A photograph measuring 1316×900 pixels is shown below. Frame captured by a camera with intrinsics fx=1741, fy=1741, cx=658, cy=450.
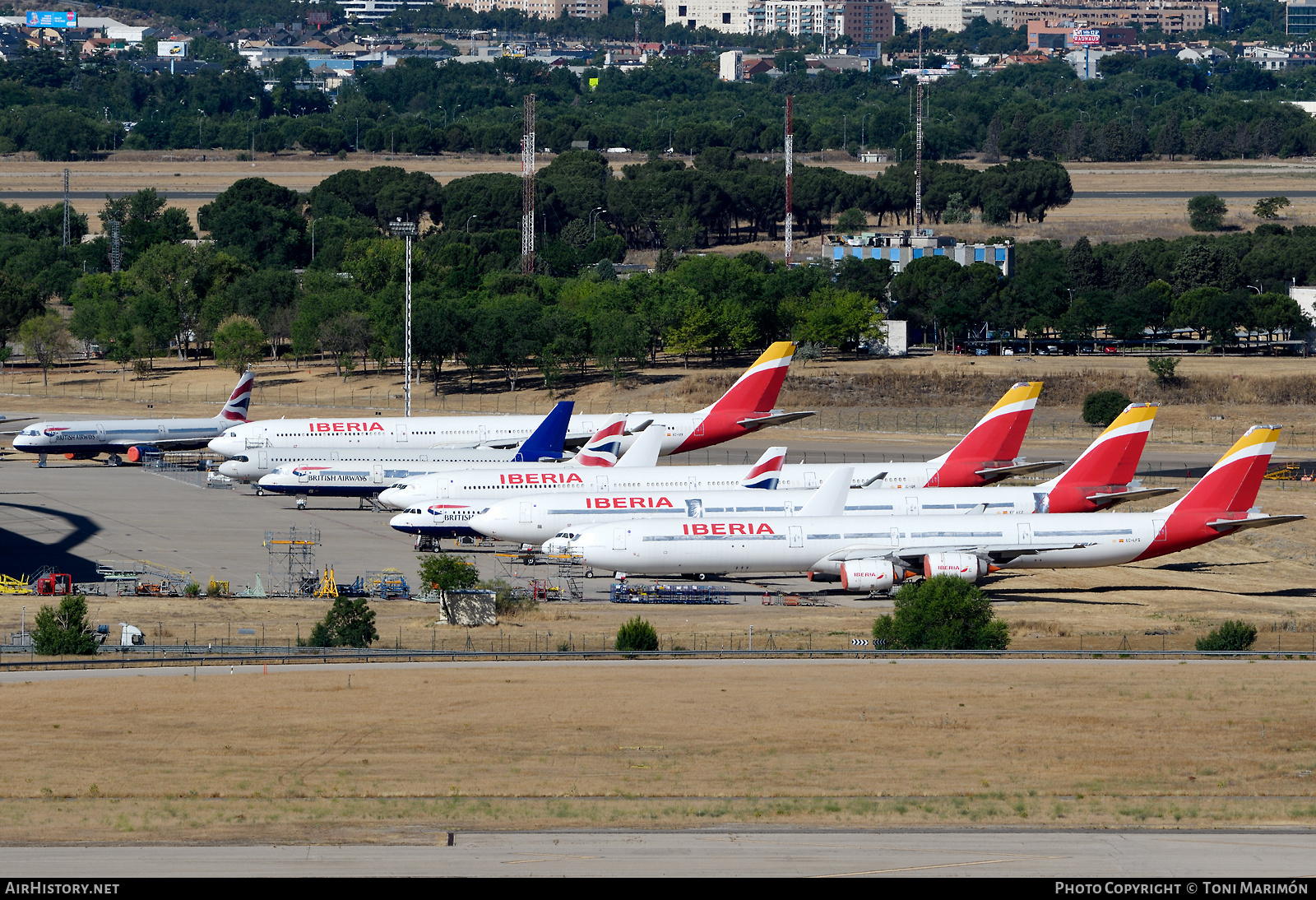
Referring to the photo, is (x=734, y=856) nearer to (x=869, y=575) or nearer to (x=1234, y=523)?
(x=869, y=575)

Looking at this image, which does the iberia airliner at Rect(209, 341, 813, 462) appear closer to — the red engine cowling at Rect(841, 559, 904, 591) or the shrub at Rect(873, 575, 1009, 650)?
the red engine cowling at Rect(841, 559, 904, 591)

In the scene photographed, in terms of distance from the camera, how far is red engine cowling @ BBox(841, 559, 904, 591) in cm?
8044

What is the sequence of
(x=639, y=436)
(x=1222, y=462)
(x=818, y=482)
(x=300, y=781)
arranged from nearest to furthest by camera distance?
(x=300, y=781) → (x=1222, y=462) → (x=818, y=482) → (x=639, y=436)

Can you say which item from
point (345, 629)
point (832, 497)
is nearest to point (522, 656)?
point (345, 629)

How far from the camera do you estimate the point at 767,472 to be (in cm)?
9219

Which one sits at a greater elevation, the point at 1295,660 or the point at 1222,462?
the point at 1222,462

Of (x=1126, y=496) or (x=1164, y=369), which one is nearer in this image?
(x=1126, y=496)

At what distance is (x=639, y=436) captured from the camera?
101125 mm

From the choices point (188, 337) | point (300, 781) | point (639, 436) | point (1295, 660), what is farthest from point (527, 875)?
point (188, 337)

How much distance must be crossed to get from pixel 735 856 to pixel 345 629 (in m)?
30.3

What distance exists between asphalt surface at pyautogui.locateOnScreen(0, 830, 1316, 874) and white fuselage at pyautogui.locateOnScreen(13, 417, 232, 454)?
7874cm

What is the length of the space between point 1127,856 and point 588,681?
24.7 meters

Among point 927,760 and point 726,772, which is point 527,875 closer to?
point 726,772

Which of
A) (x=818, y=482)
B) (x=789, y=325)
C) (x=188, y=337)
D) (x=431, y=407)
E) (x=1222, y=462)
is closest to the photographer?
(x=1222, y=462)
